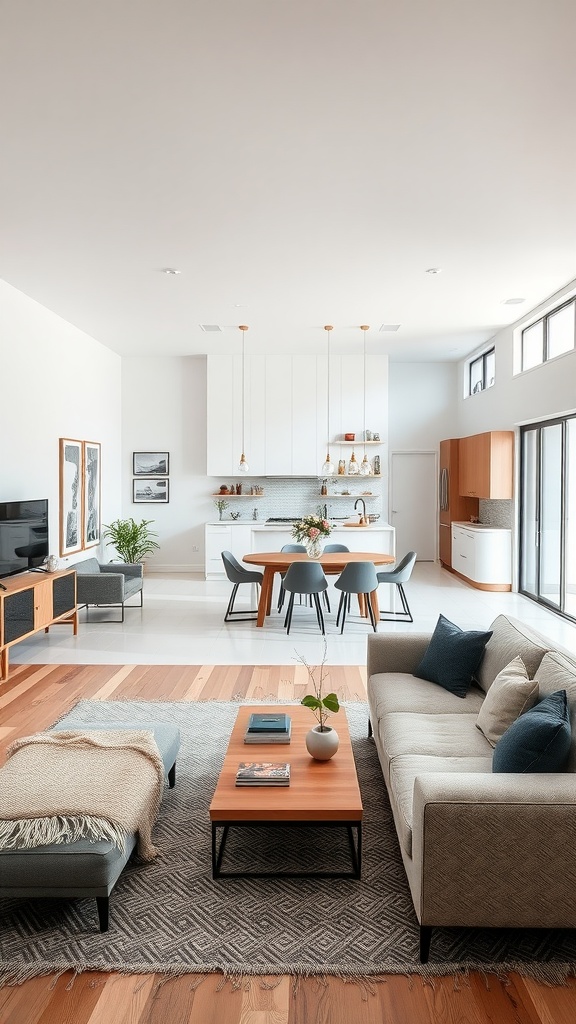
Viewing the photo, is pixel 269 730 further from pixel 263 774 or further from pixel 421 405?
pixel 421 405

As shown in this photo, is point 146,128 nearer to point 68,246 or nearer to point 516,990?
point 68,246

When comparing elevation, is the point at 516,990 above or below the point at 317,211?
below

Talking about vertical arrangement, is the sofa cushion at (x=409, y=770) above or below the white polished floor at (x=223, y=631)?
above

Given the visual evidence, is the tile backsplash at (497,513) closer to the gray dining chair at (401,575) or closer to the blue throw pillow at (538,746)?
the gray dining chair at (401,575)

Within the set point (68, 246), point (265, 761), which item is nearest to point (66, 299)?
point (68, 246)

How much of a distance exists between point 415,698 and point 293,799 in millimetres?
1029

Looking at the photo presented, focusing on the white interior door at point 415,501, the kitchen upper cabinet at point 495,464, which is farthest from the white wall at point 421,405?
Answer: the kitchen upper cabinet at point 495,464

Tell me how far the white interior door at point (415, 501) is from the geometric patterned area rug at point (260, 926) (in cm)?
882

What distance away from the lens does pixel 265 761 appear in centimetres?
291

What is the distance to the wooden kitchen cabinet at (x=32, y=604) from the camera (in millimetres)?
5266

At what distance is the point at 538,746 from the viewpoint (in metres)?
2.30

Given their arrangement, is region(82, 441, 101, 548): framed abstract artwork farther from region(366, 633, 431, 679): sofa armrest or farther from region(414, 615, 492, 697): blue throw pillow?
region(414, 615, 492, 697): blue throw pillow

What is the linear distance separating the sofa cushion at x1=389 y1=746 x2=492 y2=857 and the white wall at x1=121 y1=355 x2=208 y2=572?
8368 mm

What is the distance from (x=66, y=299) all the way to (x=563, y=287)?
4.91m
